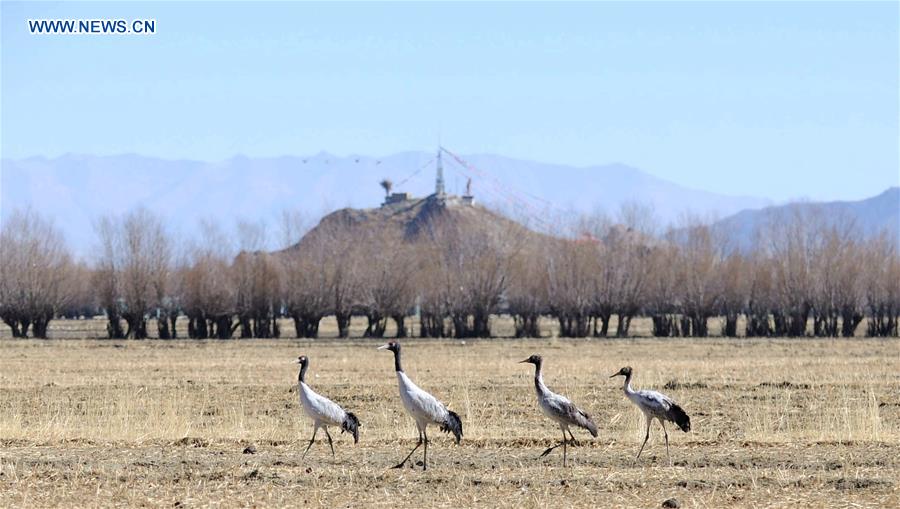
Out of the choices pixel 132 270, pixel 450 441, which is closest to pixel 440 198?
pixel 132 270

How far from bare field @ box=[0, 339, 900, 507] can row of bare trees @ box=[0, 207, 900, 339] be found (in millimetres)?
34794

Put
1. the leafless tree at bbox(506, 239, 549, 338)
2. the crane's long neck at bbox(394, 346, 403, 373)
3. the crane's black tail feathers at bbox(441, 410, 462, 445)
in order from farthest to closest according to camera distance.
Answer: the leafless tree at bbox(506, 239, 549, 338) → the crane's long neck at bbox(394, 346, 403, 373) → the crane's black tail feathers at bbox(441, 410, 462, 445)

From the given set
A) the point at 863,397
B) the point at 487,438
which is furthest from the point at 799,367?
the point at 487,438

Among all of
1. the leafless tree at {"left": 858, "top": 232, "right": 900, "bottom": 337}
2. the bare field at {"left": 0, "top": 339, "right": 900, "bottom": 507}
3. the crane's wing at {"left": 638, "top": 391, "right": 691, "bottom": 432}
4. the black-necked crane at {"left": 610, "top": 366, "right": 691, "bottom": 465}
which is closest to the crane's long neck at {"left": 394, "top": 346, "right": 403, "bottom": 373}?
the bare field at {"left": 0, "top": 339, "right": 900, "bottom": 507}

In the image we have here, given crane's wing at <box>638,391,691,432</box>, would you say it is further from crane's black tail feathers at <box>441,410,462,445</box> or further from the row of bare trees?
the row of bare trees

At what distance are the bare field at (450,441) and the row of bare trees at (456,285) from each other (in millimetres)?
34794

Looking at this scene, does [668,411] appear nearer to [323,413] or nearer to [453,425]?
[453,425]

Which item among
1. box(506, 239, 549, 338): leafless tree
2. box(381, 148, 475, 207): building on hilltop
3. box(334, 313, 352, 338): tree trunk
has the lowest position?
box(334, 313, 352, 338): tree trunk

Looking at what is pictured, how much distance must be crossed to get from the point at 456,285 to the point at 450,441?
53.3m

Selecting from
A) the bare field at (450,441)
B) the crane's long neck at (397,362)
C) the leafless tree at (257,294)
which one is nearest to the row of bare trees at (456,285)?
the leafless tree at (257,294)

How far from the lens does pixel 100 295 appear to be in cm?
7444

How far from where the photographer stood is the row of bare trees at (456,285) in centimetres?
7212

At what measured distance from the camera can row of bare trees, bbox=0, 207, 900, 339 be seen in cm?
7212

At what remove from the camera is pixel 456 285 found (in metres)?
72.5
